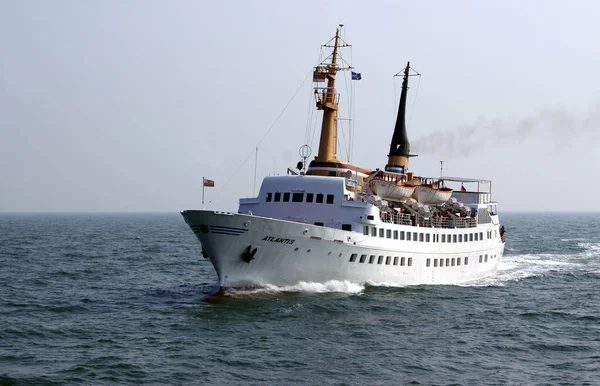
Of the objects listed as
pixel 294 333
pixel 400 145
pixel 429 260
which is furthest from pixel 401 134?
pixel 294 333

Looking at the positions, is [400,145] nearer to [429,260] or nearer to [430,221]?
[430,221]

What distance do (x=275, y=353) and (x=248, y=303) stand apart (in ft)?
25.3

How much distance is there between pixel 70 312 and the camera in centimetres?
3133

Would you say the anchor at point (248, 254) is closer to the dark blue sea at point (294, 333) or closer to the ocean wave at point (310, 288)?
the ocean wave at point (310, 288)

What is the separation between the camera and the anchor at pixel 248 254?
33281 mm

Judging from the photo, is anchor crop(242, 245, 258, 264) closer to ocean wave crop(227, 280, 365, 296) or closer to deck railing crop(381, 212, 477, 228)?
ocean wave crop(227, 280, 365, 296)

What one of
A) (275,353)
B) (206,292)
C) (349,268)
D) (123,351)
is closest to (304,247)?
(349,268)

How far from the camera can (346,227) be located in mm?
36969

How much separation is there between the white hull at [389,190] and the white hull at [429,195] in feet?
7.75

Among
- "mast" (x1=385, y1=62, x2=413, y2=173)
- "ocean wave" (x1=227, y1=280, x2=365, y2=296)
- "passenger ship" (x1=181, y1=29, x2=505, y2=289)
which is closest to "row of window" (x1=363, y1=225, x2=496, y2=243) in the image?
"passenger ship" (x1=181, y1=29, x2=505, y2=289)

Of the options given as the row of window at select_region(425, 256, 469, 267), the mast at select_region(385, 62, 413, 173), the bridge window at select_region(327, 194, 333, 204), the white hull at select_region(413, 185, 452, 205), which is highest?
the mast at select_region(385, 62, 413, 173)

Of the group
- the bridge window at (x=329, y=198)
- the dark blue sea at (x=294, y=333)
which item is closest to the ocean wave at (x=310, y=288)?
the dark blue sea at (x=294, y=333)

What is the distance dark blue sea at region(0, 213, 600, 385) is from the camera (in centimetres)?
2225

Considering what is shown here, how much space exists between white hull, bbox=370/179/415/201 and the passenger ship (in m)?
0.07
